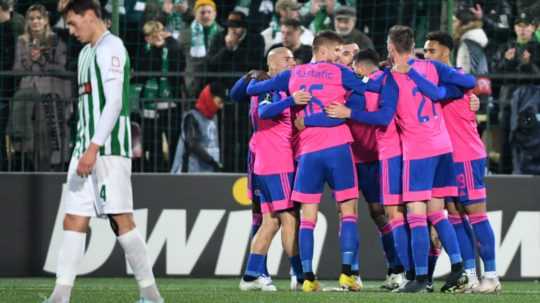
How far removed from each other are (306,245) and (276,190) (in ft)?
2.15

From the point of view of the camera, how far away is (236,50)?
562 inches

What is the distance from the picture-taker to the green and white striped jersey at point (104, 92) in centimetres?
791

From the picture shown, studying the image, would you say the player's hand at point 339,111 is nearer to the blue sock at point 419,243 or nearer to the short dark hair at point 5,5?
the blue sock at point 419,243

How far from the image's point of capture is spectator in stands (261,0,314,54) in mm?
14266

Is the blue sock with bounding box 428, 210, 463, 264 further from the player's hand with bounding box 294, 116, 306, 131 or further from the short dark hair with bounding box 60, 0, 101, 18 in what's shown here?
the short dark hair with bounding box 60, 0, 101, 18

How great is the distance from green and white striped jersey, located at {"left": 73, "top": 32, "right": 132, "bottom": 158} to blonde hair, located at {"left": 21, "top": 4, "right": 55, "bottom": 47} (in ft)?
19.3

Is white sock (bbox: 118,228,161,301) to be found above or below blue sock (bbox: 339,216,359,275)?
above

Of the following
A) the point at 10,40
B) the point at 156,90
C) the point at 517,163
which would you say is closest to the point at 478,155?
the point at 517,163

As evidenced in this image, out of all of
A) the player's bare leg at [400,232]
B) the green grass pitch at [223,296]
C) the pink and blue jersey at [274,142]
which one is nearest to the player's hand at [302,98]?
the pink and blue jersey at [274,142]

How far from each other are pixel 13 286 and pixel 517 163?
526cm

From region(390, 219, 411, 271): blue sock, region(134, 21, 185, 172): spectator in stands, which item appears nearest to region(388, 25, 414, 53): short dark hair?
region(390, 219, 411, 271): blue sock

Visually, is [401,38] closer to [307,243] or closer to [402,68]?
[402,68]

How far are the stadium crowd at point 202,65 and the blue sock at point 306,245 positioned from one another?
3.06 meters

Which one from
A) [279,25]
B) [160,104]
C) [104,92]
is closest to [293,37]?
[279,25]
